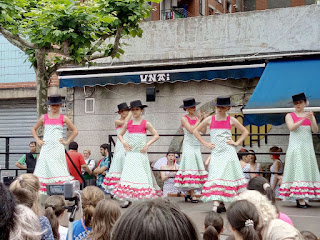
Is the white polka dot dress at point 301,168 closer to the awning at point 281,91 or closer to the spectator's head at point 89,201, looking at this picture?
the awning at point 281,91

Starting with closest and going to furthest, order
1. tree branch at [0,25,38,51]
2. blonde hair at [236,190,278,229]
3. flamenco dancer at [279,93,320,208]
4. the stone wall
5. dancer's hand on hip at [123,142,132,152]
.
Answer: blonde hair at [236,190,278,229], flamenco dancer at [279,93,320,208], dancer's hand on hip at [123,142,132,152], tree branch at [0,25,38,51], the stone wall

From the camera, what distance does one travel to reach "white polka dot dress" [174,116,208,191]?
9680mm

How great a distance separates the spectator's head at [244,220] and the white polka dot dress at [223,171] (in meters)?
4.54

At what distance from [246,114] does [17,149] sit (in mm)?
7793

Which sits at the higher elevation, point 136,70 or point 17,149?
point 136,70

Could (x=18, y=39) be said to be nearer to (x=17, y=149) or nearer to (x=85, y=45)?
(x=85, y=45)

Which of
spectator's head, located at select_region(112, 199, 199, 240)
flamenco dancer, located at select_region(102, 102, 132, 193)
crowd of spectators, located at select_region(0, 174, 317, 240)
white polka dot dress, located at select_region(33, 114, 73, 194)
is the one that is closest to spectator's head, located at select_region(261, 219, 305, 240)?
crowd of spectators, located at select_region(0, 174, 317, 240)

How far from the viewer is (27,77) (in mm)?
16516

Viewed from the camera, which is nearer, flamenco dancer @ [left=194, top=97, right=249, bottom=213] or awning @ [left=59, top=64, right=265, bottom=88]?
flamenco dancer @ [left=194, top=97, right=249, bottom=213]

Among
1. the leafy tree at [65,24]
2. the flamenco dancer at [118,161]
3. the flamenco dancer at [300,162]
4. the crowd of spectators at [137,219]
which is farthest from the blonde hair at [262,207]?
the flamenco dancer at [118,161]

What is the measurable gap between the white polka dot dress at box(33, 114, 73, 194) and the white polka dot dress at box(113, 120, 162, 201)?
3.35 ft

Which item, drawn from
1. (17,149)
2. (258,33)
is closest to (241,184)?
(258,33)

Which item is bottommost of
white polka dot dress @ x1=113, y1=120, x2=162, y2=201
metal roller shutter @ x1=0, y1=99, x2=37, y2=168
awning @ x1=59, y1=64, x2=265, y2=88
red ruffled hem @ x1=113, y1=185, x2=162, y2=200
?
red ruffled hem @ x1=113, y1=185, x2=162, y2=200

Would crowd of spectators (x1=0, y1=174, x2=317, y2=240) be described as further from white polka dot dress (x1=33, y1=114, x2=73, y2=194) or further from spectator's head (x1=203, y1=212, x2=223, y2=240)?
white polka dot dress (x1=33, y1=114, x2=73, y2=194)
